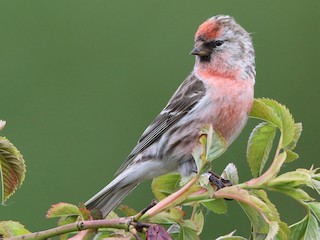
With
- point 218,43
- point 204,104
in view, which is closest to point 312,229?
point 204,104

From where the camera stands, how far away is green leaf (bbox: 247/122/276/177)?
1970mm

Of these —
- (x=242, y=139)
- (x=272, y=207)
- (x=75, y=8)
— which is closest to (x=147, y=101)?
(x=242, y=139)

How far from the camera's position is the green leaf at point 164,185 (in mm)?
2088

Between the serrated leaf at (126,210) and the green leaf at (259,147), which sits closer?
the serrated leaf at (126,210)

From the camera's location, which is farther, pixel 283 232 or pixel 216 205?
pixel 216 205

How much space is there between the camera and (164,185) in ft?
6.98

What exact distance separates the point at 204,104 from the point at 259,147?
1.40m

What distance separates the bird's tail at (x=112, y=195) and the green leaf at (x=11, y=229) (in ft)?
2.61

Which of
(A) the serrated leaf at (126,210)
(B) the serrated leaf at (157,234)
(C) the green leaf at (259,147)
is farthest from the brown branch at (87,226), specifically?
(C) the green leaf at (259,147)

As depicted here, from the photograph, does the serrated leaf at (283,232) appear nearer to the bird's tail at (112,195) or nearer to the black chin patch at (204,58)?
the bird's tail at (112,195)

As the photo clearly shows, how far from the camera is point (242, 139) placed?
499 centimetres

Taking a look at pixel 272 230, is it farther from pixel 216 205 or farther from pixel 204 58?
pixel 204 58

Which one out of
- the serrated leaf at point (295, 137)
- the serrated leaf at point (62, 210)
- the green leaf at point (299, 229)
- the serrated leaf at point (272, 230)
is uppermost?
the serrated leaf at point (62, 210)

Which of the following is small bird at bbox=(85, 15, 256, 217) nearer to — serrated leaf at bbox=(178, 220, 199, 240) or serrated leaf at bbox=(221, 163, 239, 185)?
serrated leaf at bbox=(221, 163, 239, 185)
